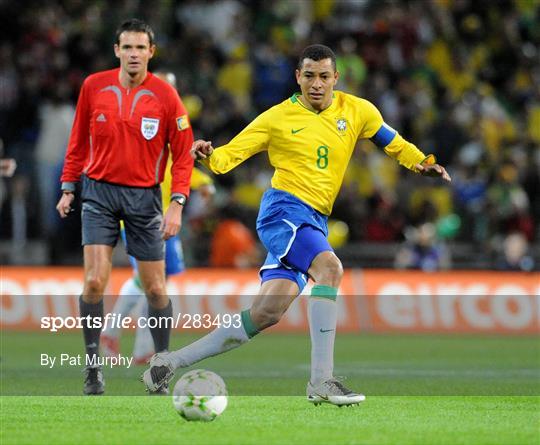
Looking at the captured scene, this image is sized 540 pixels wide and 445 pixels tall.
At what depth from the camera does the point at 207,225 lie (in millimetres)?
19984

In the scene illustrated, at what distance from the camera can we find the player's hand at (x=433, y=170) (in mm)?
9490

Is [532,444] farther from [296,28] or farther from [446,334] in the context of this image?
[296,28]

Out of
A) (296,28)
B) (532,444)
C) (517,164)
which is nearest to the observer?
(532,444)

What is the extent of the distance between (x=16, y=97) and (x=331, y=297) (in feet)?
39.4

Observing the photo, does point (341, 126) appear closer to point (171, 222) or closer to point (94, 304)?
point (171, 222)

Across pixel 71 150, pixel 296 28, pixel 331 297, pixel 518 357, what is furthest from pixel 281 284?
pixel 296 28

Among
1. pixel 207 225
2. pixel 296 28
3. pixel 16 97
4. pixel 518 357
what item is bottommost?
pixel 518 357

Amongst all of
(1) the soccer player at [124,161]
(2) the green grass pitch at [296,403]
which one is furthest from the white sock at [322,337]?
(1) the soccer player at [124,161]

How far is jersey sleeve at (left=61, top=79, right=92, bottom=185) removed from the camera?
408 inches

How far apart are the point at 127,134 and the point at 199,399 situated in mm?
2860

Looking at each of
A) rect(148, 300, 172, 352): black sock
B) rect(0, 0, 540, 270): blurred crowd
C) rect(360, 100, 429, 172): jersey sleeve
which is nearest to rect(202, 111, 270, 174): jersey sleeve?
rect(360, 100, 429, 172): jersey sleeve

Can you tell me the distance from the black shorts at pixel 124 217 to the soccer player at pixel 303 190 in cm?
125

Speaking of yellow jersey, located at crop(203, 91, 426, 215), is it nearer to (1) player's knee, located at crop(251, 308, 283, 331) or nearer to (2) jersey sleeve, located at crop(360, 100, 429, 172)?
(2) jersey sleeve, located at crop(360, 100, 429, 172)

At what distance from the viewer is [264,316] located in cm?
923
